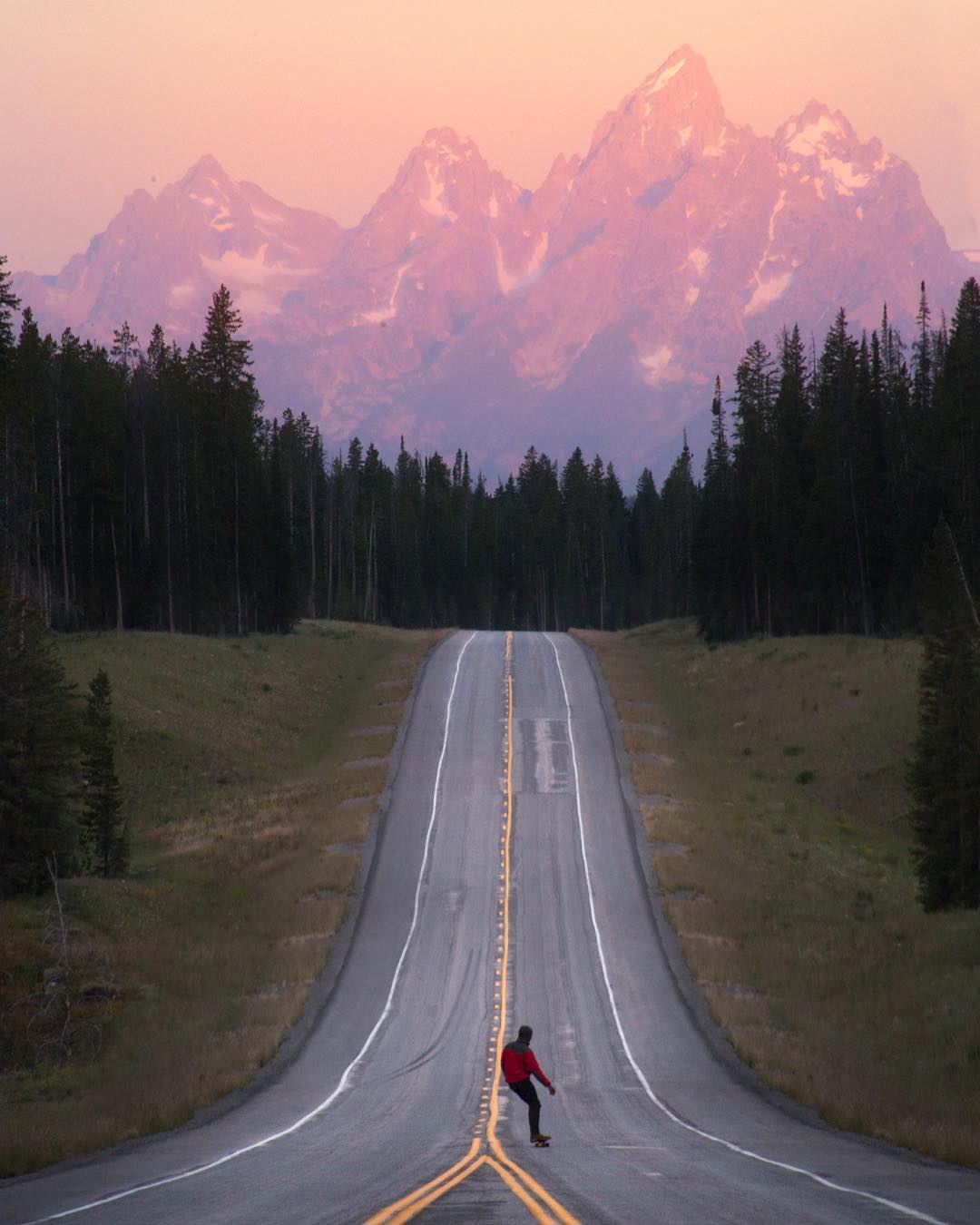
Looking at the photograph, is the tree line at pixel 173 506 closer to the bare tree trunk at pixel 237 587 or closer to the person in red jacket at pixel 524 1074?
the bare tree trunk at pixel 237 587

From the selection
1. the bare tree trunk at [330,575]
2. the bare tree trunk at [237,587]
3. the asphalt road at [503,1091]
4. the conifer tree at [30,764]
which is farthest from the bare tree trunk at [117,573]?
the bare tree trunk at [330,575]

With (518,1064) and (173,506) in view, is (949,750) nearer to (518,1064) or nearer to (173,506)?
(518,1064)

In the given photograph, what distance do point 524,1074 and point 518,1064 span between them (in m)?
0.15

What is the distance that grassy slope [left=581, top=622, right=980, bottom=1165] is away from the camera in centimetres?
2258

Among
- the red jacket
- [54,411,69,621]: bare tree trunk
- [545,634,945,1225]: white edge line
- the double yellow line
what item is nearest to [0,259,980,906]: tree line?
[54,411,69,621]: bare tree trunk

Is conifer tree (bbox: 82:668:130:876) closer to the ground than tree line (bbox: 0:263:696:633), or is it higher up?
closer to the ground

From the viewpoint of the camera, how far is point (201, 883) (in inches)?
1574

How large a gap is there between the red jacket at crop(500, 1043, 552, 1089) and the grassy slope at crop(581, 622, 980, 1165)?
4431 mm

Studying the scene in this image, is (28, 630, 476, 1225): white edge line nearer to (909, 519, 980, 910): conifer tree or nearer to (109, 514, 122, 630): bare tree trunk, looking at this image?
(909, 519, 980, 910): conifer tree

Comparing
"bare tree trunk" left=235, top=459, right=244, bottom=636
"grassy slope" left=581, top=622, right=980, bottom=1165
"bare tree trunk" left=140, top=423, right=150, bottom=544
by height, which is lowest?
"grassy slope" left=581, top=622, right=980, bottom=1165

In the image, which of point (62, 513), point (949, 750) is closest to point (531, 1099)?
point (949, 750)

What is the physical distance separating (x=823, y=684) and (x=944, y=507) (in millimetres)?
17368

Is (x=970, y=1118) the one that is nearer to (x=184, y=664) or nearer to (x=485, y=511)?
(x=184, y=664)

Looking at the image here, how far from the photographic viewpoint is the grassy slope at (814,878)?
74.1 feet
